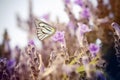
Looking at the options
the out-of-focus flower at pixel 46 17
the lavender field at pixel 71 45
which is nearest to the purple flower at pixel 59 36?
the lavender field at pixel 71 45

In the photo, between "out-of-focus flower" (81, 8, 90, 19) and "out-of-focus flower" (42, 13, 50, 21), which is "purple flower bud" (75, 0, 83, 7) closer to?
"out-of-focus flower" (81, 8, 90, 19)

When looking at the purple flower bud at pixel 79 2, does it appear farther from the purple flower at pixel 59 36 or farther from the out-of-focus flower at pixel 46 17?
the purple flower at pixel 59 36

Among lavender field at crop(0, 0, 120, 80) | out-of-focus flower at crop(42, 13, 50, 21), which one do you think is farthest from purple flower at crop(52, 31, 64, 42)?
out-of-focus flower at crop(42, 13, 50, 21)

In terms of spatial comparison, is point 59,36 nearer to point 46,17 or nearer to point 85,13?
point 85,13

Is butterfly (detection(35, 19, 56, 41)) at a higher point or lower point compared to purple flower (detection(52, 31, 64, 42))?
higher

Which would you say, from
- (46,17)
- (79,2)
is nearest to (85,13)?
(79,2)

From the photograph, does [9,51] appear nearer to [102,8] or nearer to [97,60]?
[102,8]

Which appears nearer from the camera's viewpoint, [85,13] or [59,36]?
[59,36]

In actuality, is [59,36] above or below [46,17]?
below

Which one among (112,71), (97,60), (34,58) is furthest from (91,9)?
(34,58)
